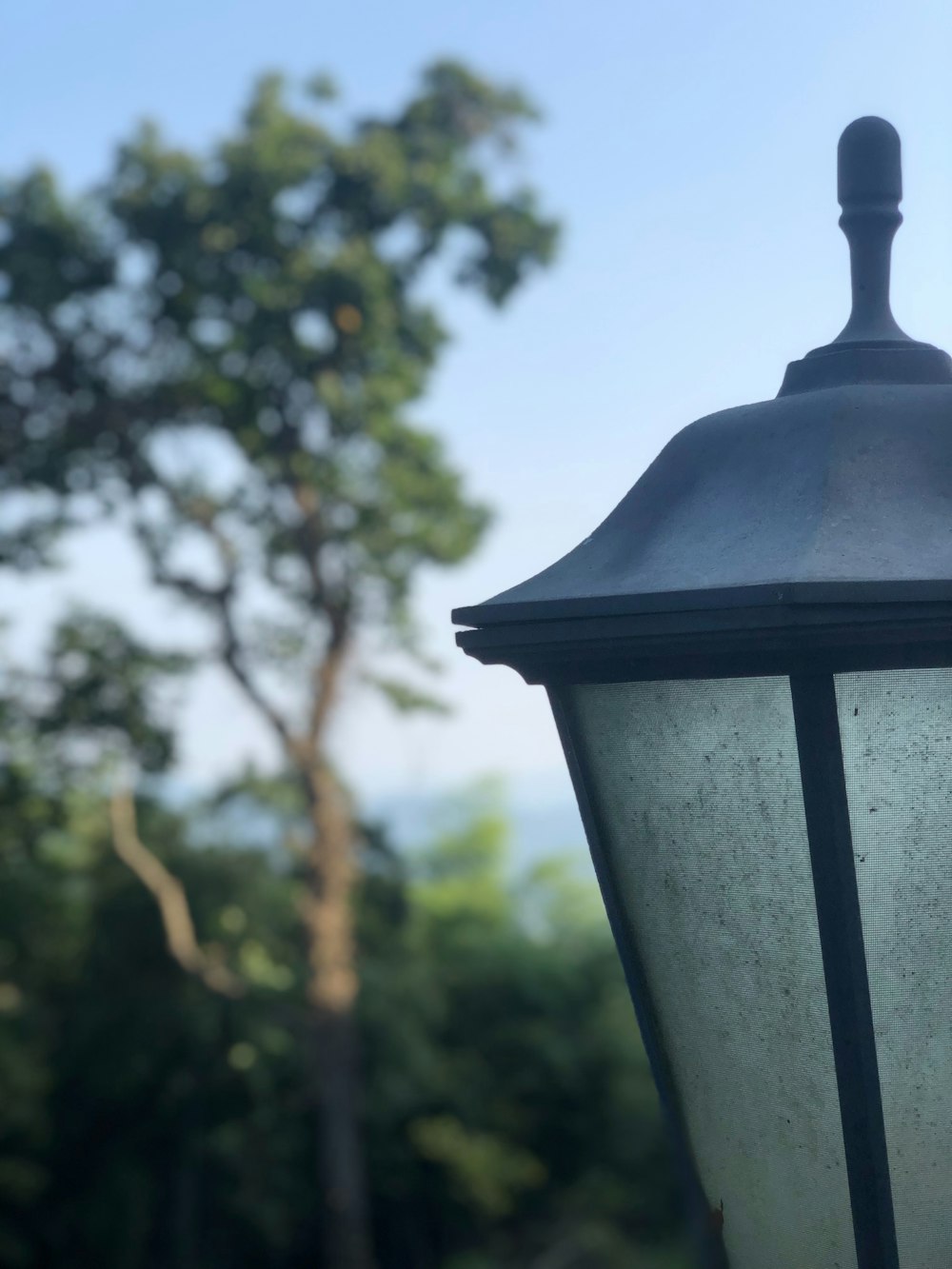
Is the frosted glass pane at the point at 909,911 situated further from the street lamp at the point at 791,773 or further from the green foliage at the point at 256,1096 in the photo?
the green foliage at the point at 256,1096

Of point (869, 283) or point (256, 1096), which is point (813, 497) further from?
point (256, 1096)

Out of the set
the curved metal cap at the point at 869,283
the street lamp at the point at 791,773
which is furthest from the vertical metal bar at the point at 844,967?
the curved metal cap at the point at 869,283

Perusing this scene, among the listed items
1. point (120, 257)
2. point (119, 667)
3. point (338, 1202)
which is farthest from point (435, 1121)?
point (120, 257)

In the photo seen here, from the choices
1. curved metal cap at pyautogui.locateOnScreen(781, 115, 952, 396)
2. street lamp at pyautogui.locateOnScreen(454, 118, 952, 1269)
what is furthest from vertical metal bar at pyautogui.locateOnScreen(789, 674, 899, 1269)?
curved metal cap at pyautogui.locateOnScreen(781, 115, 952, 396)

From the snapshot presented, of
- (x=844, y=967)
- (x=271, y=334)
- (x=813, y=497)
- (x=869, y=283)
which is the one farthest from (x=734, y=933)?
(x=271, y=334)

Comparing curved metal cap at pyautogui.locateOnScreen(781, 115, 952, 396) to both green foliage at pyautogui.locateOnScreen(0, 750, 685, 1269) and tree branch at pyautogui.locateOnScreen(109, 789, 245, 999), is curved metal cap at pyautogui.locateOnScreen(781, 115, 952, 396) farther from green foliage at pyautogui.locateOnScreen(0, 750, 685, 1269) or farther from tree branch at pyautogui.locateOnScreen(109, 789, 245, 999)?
green foliage at pyautogui.locateOnScreen(0, 750, 685, 1269)

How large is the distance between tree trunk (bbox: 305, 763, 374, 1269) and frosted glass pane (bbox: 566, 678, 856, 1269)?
43.2ft

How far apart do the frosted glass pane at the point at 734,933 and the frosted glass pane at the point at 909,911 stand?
0.04m

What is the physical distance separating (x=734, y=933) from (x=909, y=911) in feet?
0.47

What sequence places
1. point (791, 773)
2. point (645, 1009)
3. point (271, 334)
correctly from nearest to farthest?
point (791, 773), point (645, 1009), point (271, 334)

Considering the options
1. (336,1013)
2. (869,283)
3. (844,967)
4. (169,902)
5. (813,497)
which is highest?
(169,902)

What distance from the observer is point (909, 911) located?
1.14 meters

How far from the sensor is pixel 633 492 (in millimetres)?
1370

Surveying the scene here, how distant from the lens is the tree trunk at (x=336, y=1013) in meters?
14.5
